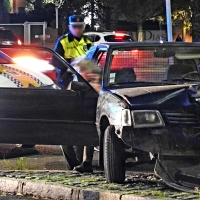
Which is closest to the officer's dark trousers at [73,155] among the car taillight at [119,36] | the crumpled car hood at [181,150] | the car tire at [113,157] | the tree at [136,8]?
the car tire at [113,157]

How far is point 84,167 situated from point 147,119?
184 centimetres

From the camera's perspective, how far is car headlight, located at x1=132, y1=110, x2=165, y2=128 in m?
7.15

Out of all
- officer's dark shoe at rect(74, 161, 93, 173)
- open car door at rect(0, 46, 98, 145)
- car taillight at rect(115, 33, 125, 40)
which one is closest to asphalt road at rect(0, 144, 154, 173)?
officer's dark shoe at rect(74, 161, 93, 173)

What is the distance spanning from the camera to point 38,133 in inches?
340

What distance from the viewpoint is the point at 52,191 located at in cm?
761

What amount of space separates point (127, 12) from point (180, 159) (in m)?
27.9

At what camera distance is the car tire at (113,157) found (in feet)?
24.7

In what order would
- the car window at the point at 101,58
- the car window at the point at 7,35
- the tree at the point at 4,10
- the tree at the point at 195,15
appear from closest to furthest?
the car window at the point at 101,58
the car window at the point at 7,35
the tree at the point at 195,15
the tree at the point at 4,10

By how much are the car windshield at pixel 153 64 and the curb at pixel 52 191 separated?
1.46 meters

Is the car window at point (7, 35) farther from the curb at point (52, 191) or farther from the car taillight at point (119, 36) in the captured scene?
the curb at point (52, 191)

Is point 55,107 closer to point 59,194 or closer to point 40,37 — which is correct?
point 59,194

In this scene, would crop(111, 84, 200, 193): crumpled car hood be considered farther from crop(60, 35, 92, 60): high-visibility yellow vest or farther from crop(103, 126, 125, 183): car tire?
crop(60, 35, 92, 60): high-visibility yellow vest

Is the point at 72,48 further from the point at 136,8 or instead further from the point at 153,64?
the point at 136,8

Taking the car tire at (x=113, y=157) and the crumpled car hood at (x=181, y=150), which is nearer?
the crumpled car hood at (x=181, y=150)
